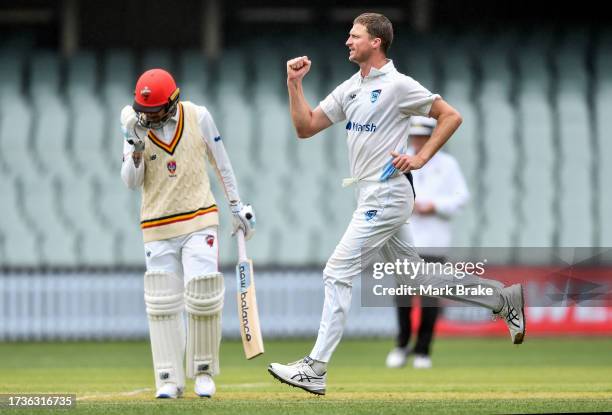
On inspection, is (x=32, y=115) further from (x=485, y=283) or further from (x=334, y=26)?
(x=485, y=283)

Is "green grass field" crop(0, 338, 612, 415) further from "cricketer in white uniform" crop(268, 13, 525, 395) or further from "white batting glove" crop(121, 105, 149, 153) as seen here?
"white batting glove" crop(121, 105, 149, 153)

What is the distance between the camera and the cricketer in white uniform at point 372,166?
7.39 meters

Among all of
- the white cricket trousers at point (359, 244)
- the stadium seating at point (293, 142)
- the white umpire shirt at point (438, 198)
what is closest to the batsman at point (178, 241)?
the white cricket trousers at point (359, 244)

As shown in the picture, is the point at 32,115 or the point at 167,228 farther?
the point at 32,115

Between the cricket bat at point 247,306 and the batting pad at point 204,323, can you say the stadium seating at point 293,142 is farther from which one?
the batting pad at point 204,323

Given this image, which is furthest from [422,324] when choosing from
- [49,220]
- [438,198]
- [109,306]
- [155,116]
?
[49,220]

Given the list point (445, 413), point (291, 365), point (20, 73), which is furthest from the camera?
point (20, 73)

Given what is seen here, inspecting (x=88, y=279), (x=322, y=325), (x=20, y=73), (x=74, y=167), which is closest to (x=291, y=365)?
(x=322, y=325)

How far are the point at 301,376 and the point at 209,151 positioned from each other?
4.83ft

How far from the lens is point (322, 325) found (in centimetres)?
746

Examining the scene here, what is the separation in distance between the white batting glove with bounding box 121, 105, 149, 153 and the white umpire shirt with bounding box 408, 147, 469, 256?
431 centimetres

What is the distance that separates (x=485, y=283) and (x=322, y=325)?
1026mm

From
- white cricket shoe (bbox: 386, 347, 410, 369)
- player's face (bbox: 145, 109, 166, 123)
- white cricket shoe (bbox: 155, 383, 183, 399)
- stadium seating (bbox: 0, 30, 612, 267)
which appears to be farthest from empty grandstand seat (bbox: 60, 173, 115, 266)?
player's face (bbox: 145, 109, 166, 123)
